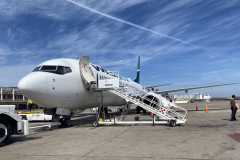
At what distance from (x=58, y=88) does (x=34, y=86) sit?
4.04 feet

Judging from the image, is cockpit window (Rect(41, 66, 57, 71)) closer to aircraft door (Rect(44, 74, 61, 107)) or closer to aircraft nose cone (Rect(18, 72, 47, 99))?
aircraft door (Rect(44, 74, 61, 107))

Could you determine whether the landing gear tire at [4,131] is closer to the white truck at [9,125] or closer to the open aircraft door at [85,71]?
the white truck at [9,125]

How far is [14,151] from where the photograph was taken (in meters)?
6.33

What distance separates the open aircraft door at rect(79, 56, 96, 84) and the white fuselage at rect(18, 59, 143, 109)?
8.6 inches

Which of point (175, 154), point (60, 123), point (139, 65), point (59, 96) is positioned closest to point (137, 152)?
point (175, 154)

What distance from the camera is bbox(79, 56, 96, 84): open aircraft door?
37.6 feet

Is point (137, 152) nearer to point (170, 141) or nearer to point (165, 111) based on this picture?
point (170, 141)

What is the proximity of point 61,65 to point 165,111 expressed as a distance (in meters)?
6.18

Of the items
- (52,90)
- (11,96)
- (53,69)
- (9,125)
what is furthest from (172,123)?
(11,96)

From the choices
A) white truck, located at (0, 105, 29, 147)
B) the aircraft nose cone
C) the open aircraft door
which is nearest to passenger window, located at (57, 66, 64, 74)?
the aircraft nose cone

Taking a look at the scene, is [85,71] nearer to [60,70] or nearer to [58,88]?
[60,70]

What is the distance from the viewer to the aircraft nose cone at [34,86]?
898 cm

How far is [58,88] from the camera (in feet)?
32.9

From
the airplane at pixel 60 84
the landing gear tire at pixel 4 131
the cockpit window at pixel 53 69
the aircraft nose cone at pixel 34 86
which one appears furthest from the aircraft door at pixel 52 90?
the landing gear tire at pixel 4 131
